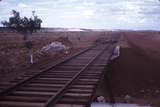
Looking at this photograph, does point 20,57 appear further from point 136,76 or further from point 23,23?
point 136,76

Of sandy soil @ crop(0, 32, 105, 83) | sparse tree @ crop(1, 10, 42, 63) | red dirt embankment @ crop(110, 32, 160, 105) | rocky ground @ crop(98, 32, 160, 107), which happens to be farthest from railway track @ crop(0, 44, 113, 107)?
sparse tree @ crop(1, 10, 42, 63)

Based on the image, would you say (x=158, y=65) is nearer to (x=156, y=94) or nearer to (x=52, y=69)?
(x=156, y=94)

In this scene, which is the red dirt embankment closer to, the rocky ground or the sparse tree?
the rocky ground

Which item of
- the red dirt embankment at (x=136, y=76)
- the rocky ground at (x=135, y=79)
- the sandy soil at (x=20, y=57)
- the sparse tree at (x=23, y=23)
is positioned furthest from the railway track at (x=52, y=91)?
the sparse tree at (x=23, y=23)

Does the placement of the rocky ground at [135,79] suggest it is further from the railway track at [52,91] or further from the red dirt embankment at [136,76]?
the railway track at [52,91]

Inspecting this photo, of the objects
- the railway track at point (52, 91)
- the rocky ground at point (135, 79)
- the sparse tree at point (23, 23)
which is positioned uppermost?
the sparse tree at point (23, 23)

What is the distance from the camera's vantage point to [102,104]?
16.7m

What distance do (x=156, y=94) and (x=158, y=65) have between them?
14.6 feet

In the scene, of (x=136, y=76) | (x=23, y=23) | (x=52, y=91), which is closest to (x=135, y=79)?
(x=136, y=76)

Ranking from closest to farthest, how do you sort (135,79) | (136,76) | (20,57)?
(135,79) → (136,76) → (20,57)

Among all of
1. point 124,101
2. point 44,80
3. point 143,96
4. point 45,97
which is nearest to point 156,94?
point 143,96

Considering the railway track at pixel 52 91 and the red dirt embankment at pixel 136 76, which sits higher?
the railway track at pixel 52 91

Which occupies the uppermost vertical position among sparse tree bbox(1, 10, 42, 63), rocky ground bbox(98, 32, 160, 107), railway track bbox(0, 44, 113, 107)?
sparse tree bbox(1, 10, 42, 63)

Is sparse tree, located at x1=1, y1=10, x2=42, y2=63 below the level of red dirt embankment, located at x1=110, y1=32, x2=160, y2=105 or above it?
above
